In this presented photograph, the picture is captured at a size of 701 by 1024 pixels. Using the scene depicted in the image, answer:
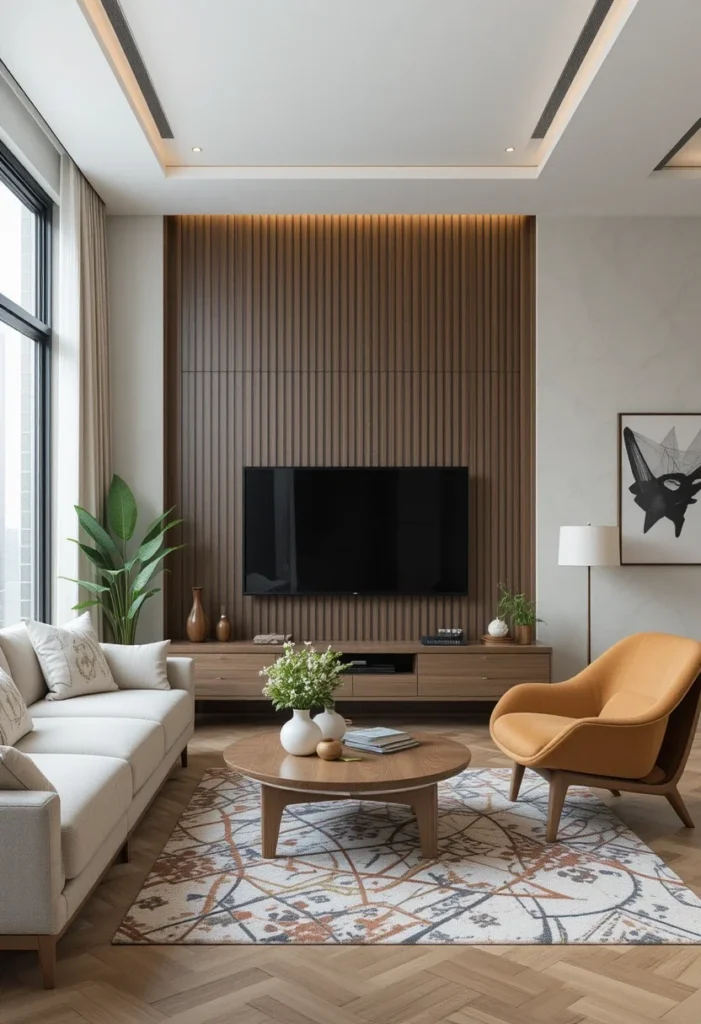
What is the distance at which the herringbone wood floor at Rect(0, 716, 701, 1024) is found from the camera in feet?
7.54

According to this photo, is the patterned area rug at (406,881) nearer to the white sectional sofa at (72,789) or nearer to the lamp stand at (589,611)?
the white sectional sofa at (72,789)

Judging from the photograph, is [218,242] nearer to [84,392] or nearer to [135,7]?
[84,392]

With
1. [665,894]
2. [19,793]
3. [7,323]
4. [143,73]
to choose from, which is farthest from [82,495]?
[665,894]

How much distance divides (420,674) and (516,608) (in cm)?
75

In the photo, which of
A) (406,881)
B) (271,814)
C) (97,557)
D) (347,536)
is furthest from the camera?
(347,536)

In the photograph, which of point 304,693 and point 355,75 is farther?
point 355,75

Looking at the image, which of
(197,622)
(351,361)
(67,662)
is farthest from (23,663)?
(351,361)

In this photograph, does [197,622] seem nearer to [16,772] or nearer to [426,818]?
[426,818]

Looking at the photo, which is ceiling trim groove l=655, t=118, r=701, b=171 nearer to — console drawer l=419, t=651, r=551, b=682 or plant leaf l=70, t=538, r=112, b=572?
console drawer l=419, t=651, r=551, b=682

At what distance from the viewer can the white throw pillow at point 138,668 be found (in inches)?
181

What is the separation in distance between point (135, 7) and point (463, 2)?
53.5 inches

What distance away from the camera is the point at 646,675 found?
416 centimetres

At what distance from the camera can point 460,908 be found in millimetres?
2943

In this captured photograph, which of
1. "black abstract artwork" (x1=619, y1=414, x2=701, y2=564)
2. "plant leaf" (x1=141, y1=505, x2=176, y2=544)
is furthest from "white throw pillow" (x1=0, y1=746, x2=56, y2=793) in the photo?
"black abstract artwork" (x1=619, y1=414, x2=701, y2=564)
